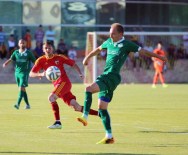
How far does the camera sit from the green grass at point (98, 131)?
41.4ft

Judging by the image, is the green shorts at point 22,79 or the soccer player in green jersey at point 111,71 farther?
the green shorts at point 22,79

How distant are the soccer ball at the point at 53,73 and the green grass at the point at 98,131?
1.09 m

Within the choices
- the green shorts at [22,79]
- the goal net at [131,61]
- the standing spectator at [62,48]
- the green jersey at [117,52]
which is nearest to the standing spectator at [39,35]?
the standing spectator at [62,48]

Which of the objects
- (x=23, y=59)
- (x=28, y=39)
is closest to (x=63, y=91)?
(x=23, y=59)

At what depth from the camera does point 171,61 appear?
4372 cm

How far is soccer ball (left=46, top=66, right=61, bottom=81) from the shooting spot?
16.3 m

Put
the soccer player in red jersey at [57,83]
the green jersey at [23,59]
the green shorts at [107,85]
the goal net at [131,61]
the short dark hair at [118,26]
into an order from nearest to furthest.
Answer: the short dark hair at [118,26]
the green shorts at [107,85]
the soccer player in red jersey at [57,83]
the green jersey at [23,59]
the goal net at [131,61]

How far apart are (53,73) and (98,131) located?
1.64 m

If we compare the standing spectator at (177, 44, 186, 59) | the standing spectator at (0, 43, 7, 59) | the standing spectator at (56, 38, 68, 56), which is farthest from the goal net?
the standing spectator at (0, 43, 7, 59)

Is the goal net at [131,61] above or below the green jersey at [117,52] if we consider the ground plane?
below

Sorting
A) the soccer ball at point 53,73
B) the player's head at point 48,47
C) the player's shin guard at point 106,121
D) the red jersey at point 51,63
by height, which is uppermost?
the player's head at point 48,47

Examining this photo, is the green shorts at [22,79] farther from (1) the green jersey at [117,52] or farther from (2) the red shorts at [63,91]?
(1) the green jersey at [117,52]

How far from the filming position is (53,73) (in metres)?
16.3

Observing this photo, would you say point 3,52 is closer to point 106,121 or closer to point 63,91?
point 63,91
